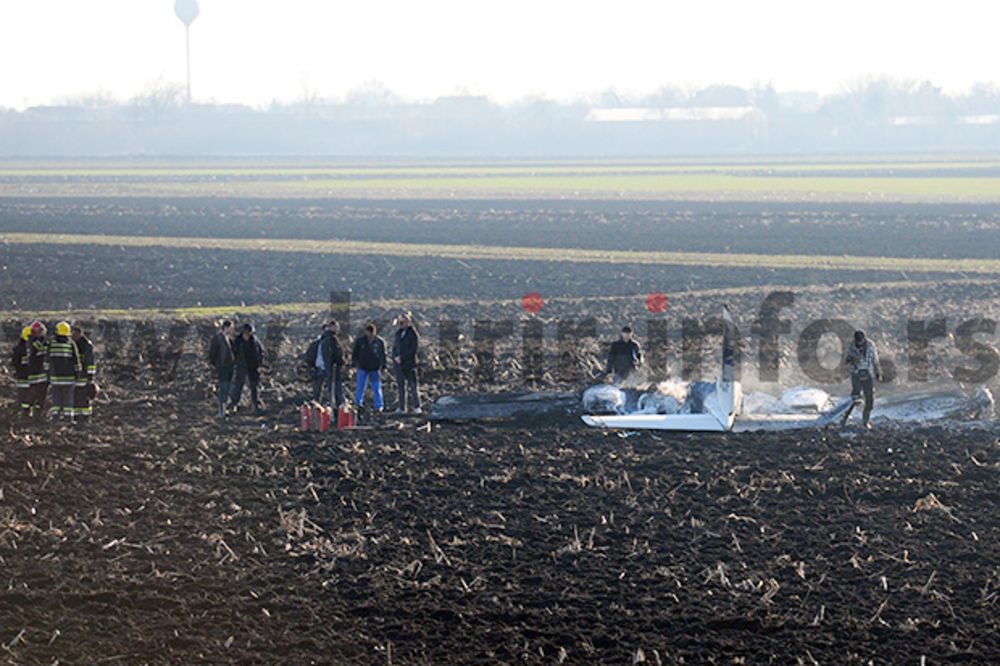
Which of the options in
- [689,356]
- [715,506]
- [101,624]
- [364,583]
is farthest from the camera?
[689,356]

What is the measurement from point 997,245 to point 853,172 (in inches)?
2543

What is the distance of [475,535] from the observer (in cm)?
1456

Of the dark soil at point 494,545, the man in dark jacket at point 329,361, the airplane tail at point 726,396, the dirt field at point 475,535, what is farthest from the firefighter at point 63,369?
the airplane tail at point 726,396

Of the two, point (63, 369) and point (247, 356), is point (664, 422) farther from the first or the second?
point (63, 369)

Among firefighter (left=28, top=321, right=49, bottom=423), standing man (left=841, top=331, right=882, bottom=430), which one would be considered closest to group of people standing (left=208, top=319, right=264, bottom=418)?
firefighter (left=28, top=321, right=49, bottom=423)

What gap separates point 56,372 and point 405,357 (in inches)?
216

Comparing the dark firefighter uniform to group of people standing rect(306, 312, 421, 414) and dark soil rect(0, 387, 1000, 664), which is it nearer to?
dark soil rect(0, 387, 1000, 664)

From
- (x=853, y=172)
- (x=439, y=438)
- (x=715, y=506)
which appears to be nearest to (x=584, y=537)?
(x=715, y=506)

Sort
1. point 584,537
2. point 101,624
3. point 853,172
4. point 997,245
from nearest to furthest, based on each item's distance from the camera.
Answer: point 101,624
point 584,537
point 997,245
point 853,172

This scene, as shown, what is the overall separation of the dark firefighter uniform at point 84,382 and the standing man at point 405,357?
4.80 meters

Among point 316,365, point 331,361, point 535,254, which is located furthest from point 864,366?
point 535,254

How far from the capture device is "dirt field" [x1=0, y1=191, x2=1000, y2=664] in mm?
11586

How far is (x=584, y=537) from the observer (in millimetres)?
14516

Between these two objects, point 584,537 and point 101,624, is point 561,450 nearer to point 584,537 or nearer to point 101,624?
point 584,537
